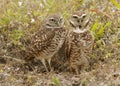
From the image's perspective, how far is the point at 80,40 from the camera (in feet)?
18.5

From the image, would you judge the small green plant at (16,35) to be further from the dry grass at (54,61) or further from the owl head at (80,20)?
the owl head at (80,20)

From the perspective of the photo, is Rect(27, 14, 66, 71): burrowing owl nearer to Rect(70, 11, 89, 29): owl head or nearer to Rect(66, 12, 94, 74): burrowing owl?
Rect(66, 12, 94, 74): burrowing owl

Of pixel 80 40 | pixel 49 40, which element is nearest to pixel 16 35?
pixel 49 40

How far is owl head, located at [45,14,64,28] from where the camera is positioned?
234 inches

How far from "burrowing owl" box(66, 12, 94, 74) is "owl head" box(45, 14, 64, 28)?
0.26 meters

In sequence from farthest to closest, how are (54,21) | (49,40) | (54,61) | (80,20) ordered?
(54,61), (54,21), (49,40), (80,20)

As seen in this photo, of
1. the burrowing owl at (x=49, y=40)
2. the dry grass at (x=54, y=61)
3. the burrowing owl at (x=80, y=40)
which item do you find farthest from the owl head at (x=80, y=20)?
the dry grass at (x=54, y=61)

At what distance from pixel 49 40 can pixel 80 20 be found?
0.51 metres

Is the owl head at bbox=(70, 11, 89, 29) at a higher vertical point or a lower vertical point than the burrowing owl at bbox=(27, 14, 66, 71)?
higher

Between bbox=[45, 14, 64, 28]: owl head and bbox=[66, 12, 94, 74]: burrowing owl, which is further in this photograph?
bbox=[45, 14, 64, 28]: owl head

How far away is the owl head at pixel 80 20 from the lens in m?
5.61

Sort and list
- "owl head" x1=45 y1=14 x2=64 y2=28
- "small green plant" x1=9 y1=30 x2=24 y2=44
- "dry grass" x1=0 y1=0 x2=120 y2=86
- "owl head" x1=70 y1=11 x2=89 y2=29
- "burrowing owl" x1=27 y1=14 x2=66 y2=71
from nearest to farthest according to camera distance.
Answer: "dry grass" x1=0 y1=0 x2=120 y2=86 → "owl head" x1=70 y1=11 x2=89 y2=29 → "burrowing owl" x1=27 y1=14 x2=66 y2=71 → "owl head" x1=45 y1=14 x2=64 y2=28 → "small green plant" x1=9 y1=30 x2=24 y2=44

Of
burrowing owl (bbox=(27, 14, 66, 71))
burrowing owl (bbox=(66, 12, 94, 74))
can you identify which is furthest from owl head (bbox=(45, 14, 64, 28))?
burrowing owl (bbox=(66, 12, 94, 74))

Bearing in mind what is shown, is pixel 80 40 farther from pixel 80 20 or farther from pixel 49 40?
pixel 49 40
